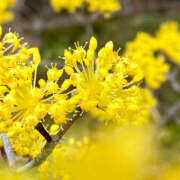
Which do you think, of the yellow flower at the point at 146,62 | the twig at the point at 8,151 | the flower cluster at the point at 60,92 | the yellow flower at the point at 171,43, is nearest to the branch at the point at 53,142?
the flower cluster at the point at 60,92

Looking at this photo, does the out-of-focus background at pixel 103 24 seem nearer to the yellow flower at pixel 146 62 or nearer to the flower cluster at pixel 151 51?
the flower cluster at pixel 151 51

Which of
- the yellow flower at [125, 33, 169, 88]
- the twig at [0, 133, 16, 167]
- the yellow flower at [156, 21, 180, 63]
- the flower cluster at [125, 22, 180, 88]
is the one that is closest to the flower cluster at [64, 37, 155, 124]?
the twig at [0, 133, 16, 167]

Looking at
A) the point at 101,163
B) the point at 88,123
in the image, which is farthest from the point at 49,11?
the point at 101,163

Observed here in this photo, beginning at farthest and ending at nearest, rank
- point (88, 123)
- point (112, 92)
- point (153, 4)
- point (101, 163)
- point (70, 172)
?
point (153, 4)
point (88, 123)
point (101, 163)
point (70, 172)
point (112, 92)

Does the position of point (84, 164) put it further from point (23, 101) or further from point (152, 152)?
point (152, 152)

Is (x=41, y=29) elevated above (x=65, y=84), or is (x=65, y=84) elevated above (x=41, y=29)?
(x=65, y=84)

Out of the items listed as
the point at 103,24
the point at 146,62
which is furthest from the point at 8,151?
the point at 103,24

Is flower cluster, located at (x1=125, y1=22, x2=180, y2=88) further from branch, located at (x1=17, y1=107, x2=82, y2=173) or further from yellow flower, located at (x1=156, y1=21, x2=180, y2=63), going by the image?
branch, located at (x1=17, y1=107, x2=82, y2=173)

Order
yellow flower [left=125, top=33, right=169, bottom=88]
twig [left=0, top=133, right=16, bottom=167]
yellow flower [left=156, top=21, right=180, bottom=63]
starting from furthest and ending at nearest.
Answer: yellow flower [left=156, top=21, right=180, bottom=63], yellow flower [left=125, top=33, right=169, bottom=88], twig [left=0, top=133, right=16, bottom=167]
